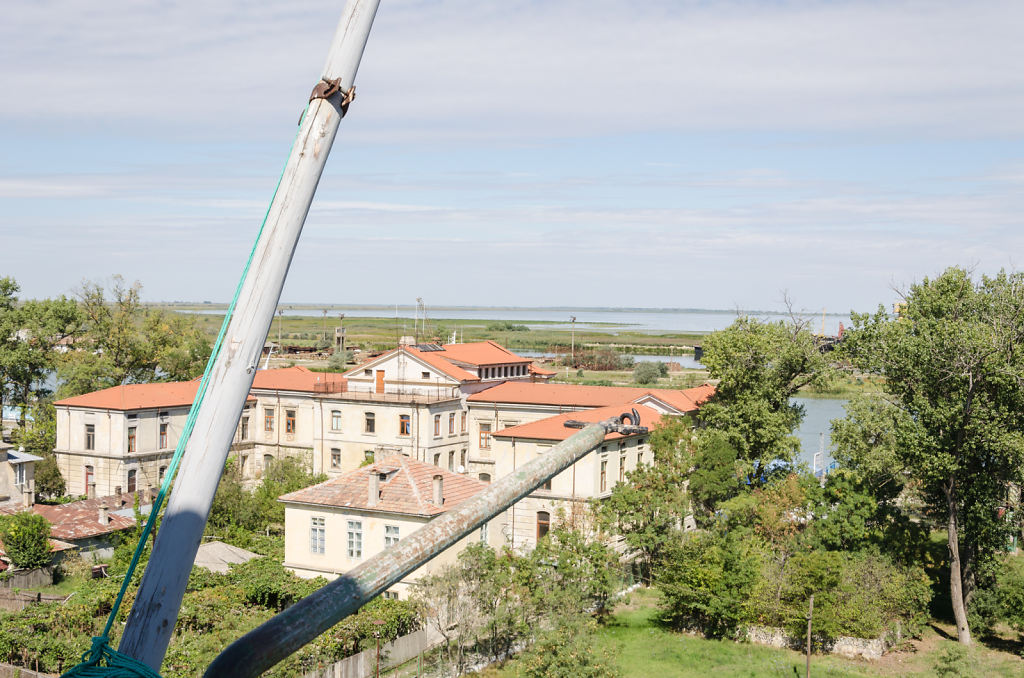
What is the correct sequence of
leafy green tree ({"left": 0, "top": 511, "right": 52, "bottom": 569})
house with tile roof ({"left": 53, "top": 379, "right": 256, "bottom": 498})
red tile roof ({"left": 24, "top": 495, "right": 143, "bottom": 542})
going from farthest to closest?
house with tile roof ({"left": 53, "top": 379, "right": 256, "bottom": 498})
red tile roof ({"left": 24, "top": 495, "right": 143, "bottom": 542})
leafy green tree ({"left": 0, "top": 511, "right": 52, "bottom": 569})

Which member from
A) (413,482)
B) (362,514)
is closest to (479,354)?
(413,482)

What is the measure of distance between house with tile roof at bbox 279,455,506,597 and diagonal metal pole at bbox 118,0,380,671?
79.8 feet

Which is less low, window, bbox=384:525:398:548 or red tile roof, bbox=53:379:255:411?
red tile roof, bbox=53:379:255:411

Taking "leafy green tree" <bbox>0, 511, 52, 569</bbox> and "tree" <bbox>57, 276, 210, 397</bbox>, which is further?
"tree" <bbox>57, 276, 210, 397</bbox>

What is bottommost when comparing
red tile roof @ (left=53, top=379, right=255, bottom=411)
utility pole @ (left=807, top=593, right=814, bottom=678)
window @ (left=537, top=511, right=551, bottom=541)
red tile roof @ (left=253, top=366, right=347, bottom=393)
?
utility pole @ (left=807, top=593, right=814, bottom=678)

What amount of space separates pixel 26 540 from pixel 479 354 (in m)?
24.7

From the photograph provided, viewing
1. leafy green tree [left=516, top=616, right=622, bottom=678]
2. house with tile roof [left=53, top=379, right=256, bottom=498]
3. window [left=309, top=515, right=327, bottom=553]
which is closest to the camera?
leafy green tree [left=516, top=616, right=622, bottom=678]

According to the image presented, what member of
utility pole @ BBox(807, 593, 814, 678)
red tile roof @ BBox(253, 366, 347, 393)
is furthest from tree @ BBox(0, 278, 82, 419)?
utility pole @ BBox(807, 593, 814, 678)

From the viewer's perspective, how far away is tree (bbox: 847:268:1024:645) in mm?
27516

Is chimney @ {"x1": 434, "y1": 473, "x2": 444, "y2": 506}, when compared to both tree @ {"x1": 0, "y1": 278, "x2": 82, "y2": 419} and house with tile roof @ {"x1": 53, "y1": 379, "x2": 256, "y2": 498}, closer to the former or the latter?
house with tile roof @ {"x1": 53, "y1": 379, "x2": 256, "y2": 498}

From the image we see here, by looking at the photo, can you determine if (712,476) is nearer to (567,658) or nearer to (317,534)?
(317,534)

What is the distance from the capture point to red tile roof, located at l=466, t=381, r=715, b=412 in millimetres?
42031

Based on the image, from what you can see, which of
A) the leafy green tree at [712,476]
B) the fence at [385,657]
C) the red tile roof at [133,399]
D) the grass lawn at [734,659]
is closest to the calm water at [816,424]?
the leafy green tree at [712,476]

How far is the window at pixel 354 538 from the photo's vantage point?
2720 centimetres
